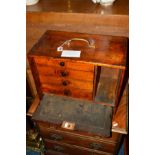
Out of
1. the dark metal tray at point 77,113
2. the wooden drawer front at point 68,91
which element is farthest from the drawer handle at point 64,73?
the dark metal tray at point 77,113

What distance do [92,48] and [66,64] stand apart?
0.17m

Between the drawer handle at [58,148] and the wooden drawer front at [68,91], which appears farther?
the drawer handle at [58,148]

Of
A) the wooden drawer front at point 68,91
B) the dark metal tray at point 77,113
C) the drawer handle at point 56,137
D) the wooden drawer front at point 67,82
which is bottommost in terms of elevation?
the drawer handle at point 56,137

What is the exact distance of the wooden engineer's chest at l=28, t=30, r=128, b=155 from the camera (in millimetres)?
889

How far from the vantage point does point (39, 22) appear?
3.89 feet

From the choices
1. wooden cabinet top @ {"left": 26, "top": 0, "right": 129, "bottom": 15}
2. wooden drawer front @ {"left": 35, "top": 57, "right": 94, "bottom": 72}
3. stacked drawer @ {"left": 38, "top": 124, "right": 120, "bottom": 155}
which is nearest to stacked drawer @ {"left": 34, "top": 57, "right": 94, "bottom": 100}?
wooden drawer front @ {"left": 35, "top": 57, "right": 94, "bottom": 72}

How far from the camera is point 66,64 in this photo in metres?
0.90

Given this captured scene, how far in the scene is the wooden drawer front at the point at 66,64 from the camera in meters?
0.87

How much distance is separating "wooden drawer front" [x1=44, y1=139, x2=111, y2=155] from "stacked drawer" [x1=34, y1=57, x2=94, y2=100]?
1.38ft

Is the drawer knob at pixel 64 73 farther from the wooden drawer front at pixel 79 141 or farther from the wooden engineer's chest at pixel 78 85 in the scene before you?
the wooden drawer front at pixel 79 141

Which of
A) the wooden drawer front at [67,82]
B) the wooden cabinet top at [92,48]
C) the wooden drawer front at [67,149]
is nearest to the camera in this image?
the wooden cabinet top at [92,48]
